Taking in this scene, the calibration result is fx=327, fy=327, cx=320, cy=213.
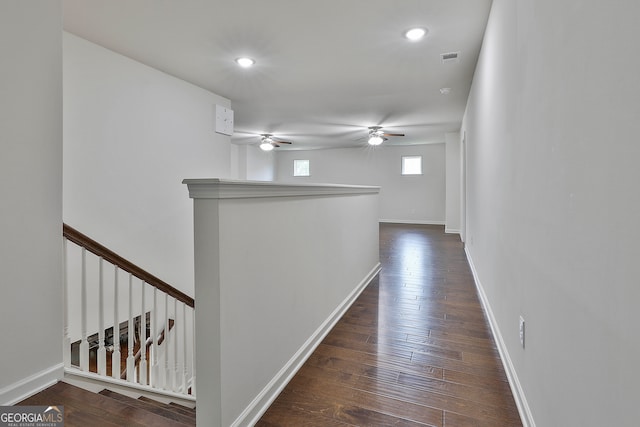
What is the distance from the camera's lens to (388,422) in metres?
1.51

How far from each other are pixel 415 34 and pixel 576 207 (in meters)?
2.50

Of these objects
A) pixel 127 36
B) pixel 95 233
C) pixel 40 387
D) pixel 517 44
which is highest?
pixel 127 36

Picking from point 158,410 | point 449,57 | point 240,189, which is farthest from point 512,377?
point 449,57

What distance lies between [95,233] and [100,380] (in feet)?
5.06

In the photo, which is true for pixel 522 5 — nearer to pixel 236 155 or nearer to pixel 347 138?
pixel 347 138

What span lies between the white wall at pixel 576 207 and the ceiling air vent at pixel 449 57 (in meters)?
1.61

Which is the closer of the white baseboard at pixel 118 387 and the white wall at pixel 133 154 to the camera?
the white baseboard at pixel 118 387

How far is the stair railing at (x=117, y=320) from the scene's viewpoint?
1.91 meters

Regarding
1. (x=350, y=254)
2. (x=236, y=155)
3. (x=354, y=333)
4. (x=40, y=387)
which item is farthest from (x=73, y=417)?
(x=236, y=155)

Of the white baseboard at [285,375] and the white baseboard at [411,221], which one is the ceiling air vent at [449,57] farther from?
the white baseboard at [411,221]

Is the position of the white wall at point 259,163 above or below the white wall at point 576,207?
above

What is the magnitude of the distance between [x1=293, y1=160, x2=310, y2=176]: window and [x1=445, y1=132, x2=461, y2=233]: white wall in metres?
4.72

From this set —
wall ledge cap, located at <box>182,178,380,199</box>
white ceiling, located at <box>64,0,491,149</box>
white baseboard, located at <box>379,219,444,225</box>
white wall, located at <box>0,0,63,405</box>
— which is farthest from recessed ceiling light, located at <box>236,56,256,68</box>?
white baseboard, located at <box>379,219,444,225</box>

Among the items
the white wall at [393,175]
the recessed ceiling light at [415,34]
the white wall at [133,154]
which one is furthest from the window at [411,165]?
the recessed ceiling light at [415,34]
